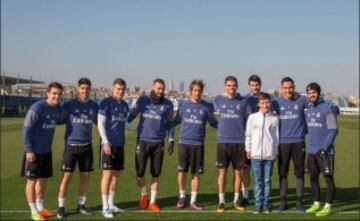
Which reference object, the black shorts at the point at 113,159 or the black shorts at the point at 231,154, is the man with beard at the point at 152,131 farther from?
the black shorts at the point at 231,154

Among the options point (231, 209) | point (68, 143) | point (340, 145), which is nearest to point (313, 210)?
point (231, 209)

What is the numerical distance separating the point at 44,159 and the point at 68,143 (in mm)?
471

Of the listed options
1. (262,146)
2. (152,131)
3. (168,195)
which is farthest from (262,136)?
(168,195)

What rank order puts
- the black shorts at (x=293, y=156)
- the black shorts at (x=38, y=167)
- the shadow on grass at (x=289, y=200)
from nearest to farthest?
the black shorts at (x=38, y=167) < the black shorts at (x=293, y=156) < the shadow on grass at (x=289, y=200)

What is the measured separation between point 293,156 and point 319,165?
441mm

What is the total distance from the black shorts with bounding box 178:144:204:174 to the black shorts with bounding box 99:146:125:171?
1.07 meters

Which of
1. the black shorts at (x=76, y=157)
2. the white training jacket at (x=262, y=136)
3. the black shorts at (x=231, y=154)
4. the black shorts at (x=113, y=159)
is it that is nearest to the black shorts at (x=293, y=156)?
the white training jacket at (x=262, y=136)

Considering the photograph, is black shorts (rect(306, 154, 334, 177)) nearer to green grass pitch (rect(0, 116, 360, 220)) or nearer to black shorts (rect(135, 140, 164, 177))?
green grass pitch (rect(0, 116, 360, 220))

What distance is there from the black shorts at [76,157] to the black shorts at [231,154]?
2.18 metres

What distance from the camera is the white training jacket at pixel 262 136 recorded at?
736 centimetres

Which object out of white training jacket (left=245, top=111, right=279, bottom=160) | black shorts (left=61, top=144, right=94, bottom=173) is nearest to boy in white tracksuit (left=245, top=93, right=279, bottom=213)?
white training jacket (left=245, top=111, right=279, bottom=160)

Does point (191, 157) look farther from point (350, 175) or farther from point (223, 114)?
point (350, 175)

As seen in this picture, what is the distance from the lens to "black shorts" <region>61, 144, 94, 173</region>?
7336 millimetres

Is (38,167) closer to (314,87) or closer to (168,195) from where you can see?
(168,195)
